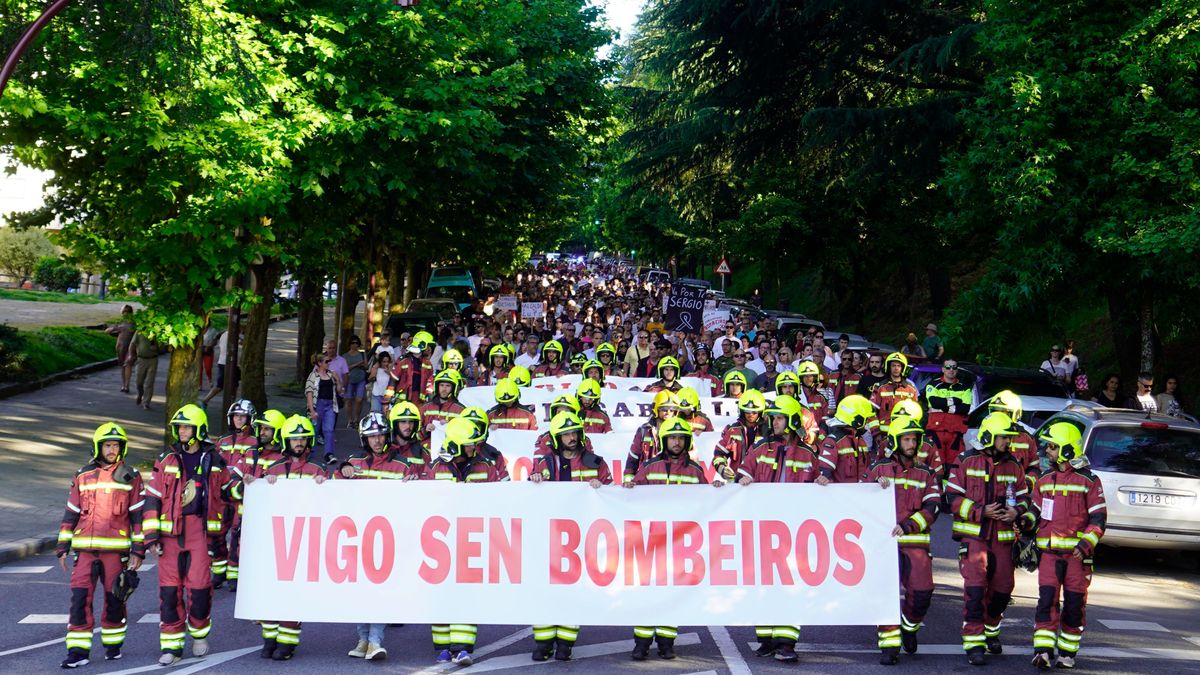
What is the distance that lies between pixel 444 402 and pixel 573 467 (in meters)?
4.00

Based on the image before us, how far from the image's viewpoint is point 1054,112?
1900cm

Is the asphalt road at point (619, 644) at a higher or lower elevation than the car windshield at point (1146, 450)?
lower

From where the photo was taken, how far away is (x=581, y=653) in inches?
380

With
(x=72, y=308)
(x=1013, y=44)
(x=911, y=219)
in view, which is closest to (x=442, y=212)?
(x=911, y=219)

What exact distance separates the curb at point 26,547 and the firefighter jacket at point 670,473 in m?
6.33

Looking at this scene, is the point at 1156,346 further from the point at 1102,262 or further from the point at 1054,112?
the point at 1054,112

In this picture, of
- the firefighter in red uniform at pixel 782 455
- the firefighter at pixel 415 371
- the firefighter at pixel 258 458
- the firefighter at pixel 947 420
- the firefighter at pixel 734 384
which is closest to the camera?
the firefighter at pixel 258 458

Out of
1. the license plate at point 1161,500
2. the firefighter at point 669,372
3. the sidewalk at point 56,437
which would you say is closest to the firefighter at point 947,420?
the license plate at point 1161,500

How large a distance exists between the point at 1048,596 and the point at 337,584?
4848mm

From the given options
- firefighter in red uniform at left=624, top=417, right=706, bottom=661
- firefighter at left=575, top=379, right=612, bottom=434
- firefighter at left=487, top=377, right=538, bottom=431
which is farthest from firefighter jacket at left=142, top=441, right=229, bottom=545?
firefighter at left=575, top=379, right=612, bottom=434

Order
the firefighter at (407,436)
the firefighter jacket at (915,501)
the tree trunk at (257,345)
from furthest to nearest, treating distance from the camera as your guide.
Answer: the tree trunk at (257,345), the firefighter at (407,436), the firefighter jacket at (915,501)

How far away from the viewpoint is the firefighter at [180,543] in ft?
30.0

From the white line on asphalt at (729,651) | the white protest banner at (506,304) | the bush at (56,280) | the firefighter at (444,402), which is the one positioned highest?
the bush at (56,280)

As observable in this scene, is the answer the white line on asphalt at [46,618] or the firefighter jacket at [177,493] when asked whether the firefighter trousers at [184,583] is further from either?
the white line on asphalt at [46,618]
